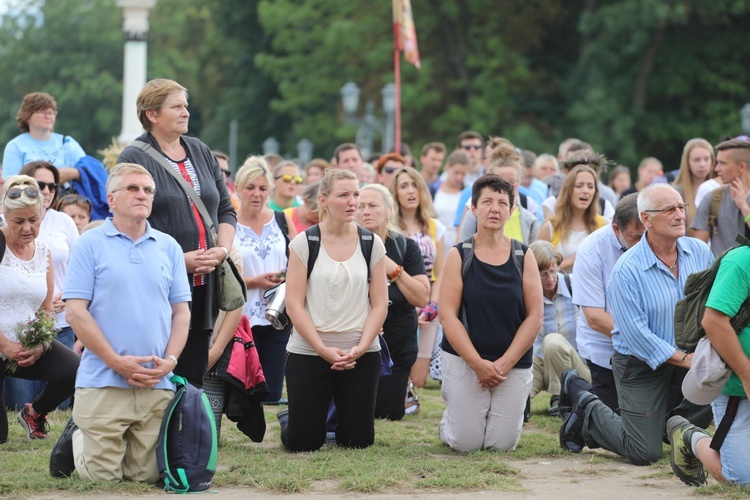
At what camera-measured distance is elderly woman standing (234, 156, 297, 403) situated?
358 inches

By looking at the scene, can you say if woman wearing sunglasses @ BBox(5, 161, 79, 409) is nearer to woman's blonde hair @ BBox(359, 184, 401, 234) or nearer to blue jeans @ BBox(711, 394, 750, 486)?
woman's blonde hair @ BBox(359, 184, 401, 234)

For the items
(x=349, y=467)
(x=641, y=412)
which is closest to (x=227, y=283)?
(x=349, y=467)

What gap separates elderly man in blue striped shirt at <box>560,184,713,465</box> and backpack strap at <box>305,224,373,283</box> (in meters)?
1.57

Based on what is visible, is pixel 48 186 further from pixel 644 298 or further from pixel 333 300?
pixel 644 298

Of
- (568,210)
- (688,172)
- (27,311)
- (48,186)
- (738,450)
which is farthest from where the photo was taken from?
(688,172)

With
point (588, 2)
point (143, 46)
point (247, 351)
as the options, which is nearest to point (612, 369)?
A: point (247, 351)

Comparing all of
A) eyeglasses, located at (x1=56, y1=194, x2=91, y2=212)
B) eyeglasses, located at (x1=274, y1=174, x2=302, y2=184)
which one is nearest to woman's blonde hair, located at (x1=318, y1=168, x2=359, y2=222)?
eyeglasses, located at (x1=56, y1=194, x2=91, y2=212)

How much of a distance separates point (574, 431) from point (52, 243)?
4223 millimetres

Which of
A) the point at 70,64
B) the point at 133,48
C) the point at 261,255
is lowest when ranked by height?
the point at 261,255

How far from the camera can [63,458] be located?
6.58 m

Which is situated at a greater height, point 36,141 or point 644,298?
point 36,141

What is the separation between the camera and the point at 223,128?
48188 mm

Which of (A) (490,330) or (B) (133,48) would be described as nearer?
(A) (490,330)

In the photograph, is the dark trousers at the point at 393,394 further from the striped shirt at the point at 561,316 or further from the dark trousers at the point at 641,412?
the dark trousers at the point at 641,412
